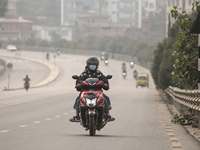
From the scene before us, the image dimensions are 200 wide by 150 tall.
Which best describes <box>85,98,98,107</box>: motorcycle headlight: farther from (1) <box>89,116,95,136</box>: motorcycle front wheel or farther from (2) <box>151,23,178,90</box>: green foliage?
(2) <box>151,23,178,90</box>: green foliage

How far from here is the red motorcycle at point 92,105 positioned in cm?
1123

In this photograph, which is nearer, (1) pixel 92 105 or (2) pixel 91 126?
(1) pixel 92 105

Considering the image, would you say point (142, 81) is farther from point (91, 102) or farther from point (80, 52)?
point (91, 102)

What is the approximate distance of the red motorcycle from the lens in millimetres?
11227

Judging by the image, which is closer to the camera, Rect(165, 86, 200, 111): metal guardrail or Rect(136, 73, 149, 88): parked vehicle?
Rect(165, 86, 200, 111): metal guardrail

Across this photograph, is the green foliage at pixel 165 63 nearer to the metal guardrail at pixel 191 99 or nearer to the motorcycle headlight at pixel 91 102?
the metal guardrail at pixel 191 99

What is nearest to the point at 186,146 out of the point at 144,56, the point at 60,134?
the point at 60,134

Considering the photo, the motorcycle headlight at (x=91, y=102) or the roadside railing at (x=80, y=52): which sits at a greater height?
the motorcycle headlight at (x=91, y=102)

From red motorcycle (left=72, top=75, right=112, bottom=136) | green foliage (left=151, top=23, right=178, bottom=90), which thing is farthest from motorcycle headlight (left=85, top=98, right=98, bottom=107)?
green foliage (left=151, top=23, right=178, bottom=90)

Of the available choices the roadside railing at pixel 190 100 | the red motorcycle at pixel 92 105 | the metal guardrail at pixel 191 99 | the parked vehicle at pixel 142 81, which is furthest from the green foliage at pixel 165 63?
the parked vehicle at pixel 142 81

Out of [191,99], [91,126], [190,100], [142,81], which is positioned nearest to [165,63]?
[190,100]

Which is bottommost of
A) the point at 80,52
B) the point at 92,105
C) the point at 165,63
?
the point at 80,52

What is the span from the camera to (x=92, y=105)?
11203 millimetres

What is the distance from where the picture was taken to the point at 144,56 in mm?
114938
